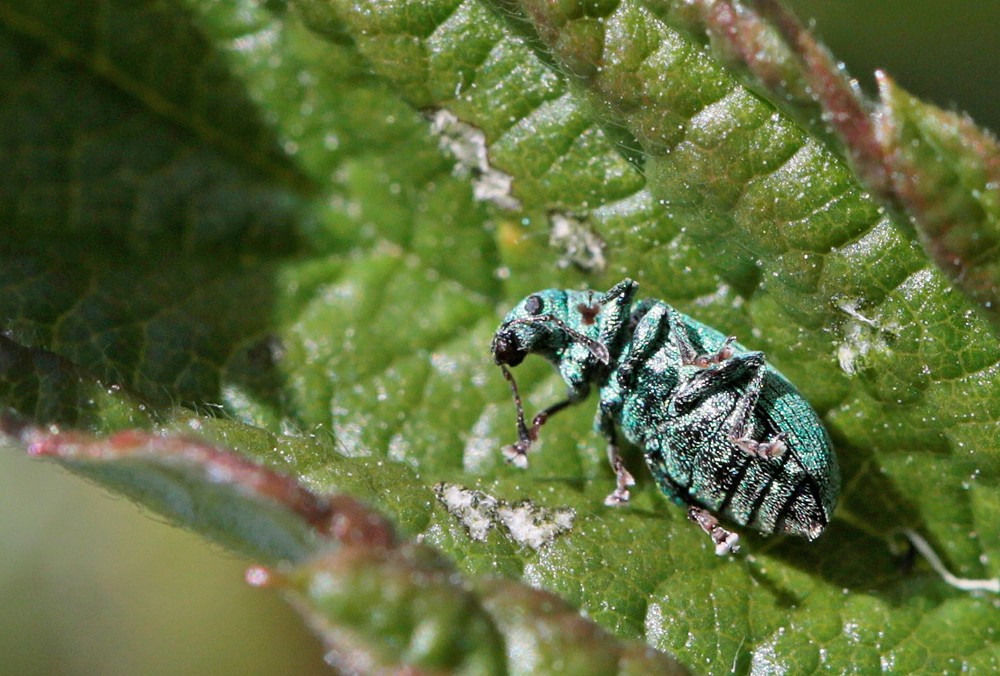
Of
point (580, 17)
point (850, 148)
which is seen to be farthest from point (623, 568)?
point (580, 17)

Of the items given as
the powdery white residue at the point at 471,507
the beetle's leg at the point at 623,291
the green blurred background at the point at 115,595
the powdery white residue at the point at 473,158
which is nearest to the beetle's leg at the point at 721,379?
the beetle's leg at the point at 623,291

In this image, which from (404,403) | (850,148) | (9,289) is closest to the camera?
(850,148)

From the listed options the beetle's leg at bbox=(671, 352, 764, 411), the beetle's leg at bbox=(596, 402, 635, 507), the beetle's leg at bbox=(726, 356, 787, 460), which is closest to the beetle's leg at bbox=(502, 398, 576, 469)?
the beetle's leg at bbox=(596, 402, 635, 507)

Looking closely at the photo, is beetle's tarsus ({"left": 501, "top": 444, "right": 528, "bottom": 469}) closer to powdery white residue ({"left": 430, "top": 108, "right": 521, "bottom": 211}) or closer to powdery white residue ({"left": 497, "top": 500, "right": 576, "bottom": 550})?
powdery white residue ({"left": 497, "top": 500, "right": 576, "bottom": 550})

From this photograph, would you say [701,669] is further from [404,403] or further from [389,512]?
[404,403]

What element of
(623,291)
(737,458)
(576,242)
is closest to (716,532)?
(737,458)

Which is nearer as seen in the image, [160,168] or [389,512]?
[389,512]

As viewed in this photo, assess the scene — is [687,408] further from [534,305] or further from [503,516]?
[503,516]
